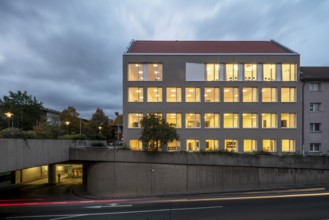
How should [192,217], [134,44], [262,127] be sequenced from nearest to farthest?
[192,217]
[262,127]
[134,44]

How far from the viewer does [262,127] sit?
3000cm

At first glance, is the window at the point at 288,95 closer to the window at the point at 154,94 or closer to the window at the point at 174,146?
the window at the point at 174,146

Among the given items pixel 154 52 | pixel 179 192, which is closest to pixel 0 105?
pixel 154 52

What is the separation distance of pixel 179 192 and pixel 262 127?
15.6 metres

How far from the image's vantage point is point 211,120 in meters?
30.3

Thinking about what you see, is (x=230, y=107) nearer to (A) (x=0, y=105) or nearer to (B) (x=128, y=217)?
(B) (x=128, y=217)

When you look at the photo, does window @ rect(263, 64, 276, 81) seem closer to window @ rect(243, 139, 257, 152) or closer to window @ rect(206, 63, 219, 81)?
window @ rect(206, 63, 219, 81)

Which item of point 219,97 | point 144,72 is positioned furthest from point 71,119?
point 219,97

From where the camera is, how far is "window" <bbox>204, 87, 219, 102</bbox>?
30.5 m

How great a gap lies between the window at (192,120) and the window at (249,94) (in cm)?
722

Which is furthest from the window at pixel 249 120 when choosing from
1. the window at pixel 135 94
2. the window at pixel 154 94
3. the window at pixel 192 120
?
the window at pixel 135 94

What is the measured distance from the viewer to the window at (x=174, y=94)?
30.4m

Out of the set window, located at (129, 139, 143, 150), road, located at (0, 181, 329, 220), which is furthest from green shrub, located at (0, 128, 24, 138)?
window, located at (129, 139, 143, 150)

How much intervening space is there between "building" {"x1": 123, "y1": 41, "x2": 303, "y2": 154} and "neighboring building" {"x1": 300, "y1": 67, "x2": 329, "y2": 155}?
50.0 inches
